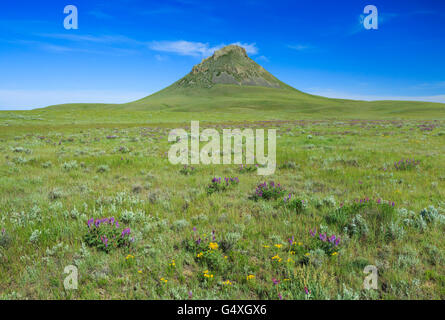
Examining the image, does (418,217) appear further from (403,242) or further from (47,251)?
(47,251)

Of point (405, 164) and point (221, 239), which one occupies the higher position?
point (405, 164)

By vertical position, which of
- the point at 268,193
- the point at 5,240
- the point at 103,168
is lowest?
the point at 5,240

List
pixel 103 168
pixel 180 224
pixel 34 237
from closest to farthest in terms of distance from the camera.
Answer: pixel 34 237
pixel 180 224
pixel 103 168

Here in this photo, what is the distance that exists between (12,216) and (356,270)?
7.22 meters

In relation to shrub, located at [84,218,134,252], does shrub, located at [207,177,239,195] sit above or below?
above

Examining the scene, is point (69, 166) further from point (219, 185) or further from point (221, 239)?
point (221, 239)

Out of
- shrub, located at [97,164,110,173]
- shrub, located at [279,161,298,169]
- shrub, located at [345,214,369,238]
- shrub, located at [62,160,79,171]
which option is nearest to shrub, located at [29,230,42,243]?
shrub, located at [97,164,110,173]

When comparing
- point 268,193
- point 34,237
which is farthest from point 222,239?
point 34,237

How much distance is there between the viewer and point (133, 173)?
9.44m

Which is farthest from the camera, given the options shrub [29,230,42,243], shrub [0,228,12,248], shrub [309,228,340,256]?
shrub [29,230,42,243]

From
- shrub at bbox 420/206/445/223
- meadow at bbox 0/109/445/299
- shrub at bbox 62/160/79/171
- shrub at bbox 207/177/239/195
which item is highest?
shrub at bbox 62/160/79/171

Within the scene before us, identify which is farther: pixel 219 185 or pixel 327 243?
pixel 219 185

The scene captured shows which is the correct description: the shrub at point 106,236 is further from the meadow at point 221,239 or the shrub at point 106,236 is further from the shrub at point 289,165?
the shrub at point 289,165

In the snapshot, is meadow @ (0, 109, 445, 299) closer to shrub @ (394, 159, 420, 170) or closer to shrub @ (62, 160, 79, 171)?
shrub @ (394, 159, 420, 170)
